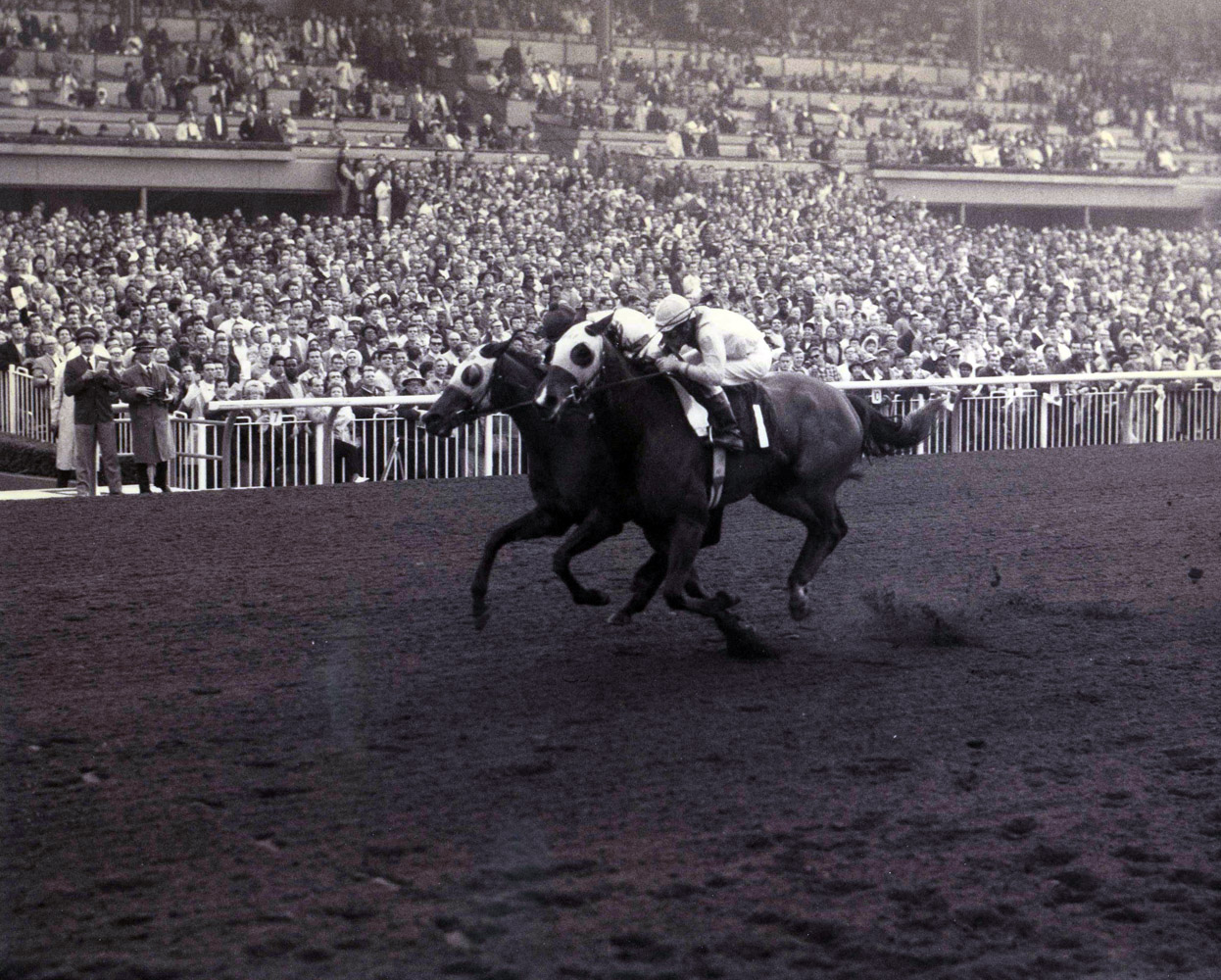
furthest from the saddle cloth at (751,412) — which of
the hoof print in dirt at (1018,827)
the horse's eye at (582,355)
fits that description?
the hoof print in dirt at (1018,827)

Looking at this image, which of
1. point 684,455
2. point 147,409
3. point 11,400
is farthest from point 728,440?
point 11,400

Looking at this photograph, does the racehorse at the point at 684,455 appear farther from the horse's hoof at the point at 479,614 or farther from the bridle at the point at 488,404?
the horse's hoof at the point at 479,614

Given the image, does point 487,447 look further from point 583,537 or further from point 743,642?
point 743,642

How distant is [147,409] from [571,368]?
6.48m

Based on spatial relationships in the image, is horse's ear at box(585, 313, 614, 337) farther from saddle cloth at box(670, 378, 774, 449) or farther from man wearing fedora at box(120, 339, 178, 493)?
man wearing fedora at box(120, 339, 178, 493)

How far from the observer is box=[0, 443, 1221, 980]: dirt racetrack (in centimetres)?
347

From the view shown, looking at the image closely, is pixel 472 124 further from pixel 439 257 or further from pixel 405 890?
pixel 405 890

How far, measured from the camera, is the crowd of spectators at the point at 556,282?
46.2 feet

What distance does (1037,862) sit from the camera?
3990mm

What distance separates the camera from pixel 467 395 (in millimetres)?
6578

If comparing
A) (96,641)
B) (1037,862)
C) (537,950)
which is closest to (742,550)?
(96,641)

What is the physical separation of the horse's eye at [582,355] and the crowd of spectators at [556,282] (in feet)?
21.6

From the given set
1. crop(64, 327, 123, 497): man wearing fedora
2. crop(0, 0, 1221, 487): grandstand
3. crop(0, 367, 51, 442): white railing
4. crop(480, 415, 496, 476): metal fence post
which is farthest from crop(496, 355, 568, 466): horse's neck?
crop(0, 367, 51, 442): white railing

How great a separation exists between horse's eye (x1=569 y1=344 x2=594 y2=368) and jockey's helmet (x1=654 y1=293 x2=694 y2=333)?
0.41 metres
